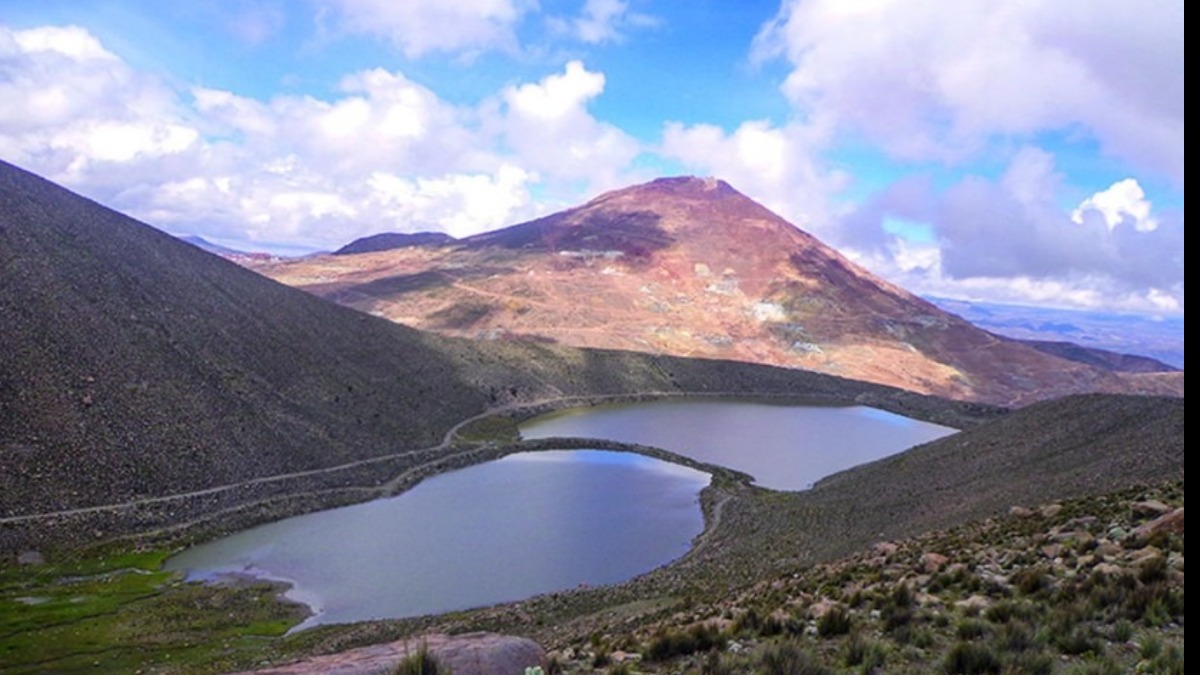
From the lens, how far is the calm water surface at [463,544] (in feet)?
73.2

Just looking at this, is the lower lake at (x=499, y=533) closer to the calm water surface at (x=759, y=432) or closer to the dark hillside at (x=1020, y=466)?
the calm water surface at (x=759, y=432)

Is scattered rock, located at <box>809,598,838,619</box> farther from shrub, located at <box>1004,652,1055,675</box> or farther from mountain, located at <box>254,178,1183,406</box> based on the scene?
mountain, located at <box>254,178,1183,406</box>

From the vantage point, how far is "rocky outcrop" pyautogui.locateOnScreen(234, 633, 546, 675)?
601cm

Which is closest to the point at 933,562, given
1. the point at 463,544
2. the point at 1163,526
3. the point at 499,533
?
the point at 1163,526

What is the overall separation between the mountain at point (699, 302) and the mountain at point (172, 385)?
53.9m

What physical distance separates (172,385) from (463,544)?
65.3ft

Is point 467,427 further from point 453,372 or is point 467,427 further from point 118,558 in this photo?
point 118,558

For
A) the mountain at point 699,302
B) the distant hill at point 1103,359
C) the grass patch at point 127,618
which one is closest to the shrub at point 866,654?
the grass patch at point 127,618

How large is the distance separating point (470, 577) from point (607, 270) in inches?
5121

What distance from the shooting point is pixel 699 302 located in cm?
14325

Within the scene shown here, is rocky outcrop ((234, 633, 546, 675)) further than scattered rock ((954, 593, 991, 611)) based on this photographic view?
Result: No

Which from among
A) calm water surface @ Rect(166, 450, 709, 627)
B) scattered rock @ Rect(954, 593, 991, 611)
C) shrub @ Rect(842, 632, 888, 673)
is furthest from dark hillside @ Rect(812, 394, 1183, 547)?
shrub @ Rect(842, 632, 888, 673)

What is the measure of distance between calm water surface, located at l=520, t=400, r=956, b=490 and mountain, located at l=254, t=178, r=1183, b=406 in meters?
36.0

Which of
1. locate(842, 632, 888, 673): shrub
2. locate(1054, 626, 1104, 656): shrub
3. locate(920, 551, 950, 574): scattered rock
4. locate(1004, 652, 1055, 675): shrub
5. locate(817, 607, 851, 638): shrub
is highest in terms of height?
locate(1004, 652, 1055, 675): shrub
